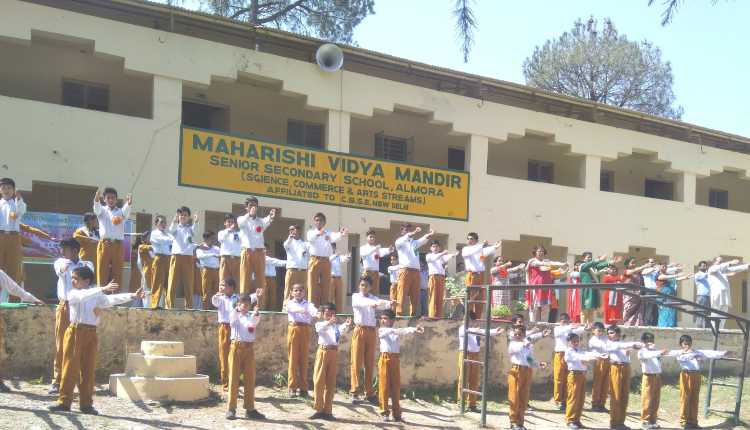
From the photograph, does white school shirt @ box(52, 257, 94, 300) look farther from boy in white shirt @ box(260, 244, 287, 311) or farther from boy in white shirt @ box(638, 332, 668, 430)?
boy in white shirt @ box(638, 332, 668, 430)

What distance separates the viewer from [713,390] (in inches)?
680

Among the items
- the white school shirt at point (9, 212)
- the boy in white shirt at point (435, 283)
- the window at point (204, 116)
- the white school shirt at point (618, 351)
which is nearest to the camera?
the white school shirt at point (9, 212)

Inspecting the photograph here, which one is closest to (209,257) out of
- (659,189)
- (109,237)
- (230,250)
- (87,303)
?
(230,250)

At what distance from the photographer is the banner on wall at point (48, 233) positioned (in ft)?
48.6

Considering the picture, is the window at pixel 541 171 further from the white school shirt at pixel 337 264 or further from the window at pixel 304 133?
the white school shirt at pixel 337 264

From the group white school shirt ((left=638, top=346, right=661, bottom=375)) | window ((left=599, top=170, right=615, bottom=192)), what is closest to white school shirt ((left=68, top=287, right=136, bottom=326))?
white school shirt ((left=638, top=346, right=661, bottom=375))

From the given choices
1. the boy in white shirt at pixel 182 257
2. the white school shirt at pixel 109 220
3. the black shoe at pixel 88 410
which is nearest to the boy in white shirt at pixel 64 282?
the black shoe at pixel 88 410

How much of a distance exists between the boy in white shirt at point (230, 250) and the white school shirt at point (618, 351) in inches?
254

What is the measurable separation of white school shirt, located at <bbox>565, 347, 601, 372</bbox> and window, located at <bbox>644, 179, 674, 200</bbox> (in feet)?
41.8

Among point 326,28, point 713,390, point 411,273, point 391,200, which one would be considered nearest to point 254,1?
point 326,28

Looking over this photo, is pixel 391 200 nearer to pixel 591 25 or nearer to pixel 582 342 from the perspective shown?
pixel 582 342

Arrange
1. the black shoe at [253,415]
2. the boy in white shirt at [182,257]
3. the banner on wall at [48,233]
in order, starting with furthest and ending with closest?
the banner on wall at [48,233]
the boy in white shirt at [182,257]
the black shoe at [253,415]

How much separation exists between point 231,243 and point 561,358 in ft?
20.3

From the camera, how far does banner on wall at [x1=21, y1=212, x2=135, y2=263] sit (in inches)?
584
